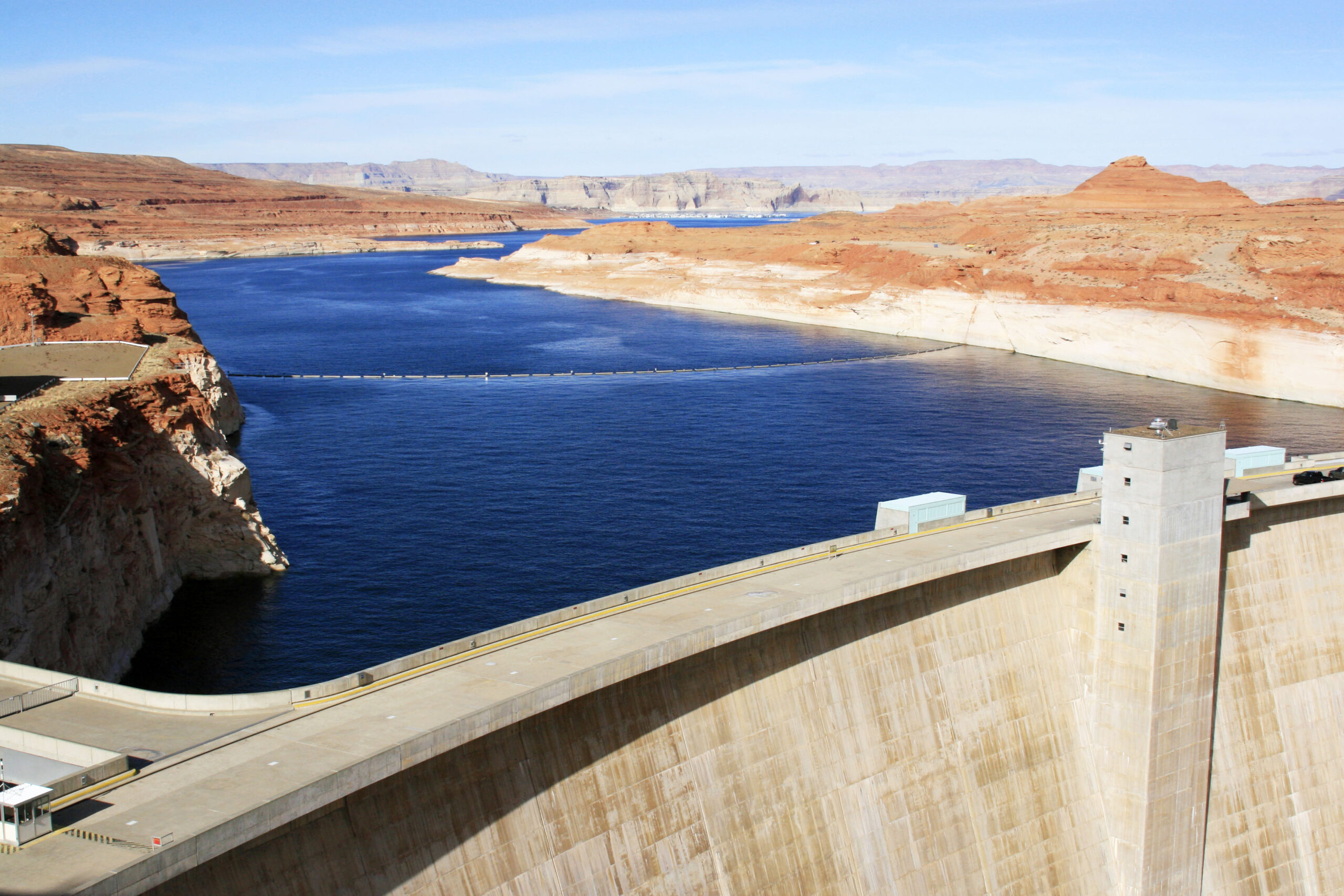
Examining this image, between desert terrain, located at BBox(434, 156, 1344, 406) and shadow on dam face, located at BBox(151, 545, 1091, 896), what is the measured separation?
272 ft

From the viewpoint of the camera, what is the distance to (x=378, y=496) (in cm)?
6575

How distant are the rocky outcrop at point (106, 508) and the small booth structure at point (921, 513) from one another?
1117 inches

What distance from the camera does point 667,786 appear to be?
1073 inches

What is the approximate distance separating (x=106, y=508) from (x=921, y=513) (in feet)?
105

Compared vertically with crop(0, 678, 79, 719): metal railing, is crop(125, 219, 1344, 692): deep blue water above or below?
below

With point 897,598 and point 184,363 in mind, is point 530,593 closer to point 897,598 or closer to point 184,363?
point 897,598

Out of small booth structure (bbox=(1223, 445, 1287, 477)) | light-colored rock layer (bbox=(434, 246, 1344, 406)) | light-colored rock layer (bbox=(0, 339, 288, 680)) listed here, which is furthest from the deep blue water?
small booth structure (bbox=(1223, 445, 1287, 477))

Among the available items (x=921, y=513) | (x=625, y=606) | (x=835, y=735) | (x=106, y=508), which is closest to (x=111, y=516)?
(x=106, y=508)

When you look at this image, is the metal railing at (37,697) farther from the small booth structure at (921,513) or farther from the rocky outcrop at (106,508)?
the small booth structure at (921,513)

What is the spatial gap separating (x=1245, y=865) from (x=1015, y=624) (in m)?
11.1

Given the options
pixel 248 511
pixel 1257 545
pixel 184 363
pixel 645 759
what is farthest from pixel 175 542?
pixel 1257 545

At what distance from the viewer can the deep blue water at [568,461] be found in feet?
158

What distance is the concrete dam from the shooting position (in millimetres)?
21578

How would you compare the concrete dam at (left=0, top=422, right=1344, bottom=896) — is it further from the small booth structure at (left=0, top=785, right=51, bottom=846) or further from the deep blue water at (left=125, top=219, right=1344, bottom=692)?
the deep blue water at (left=125, top=219, right=1344, bottom=692)
